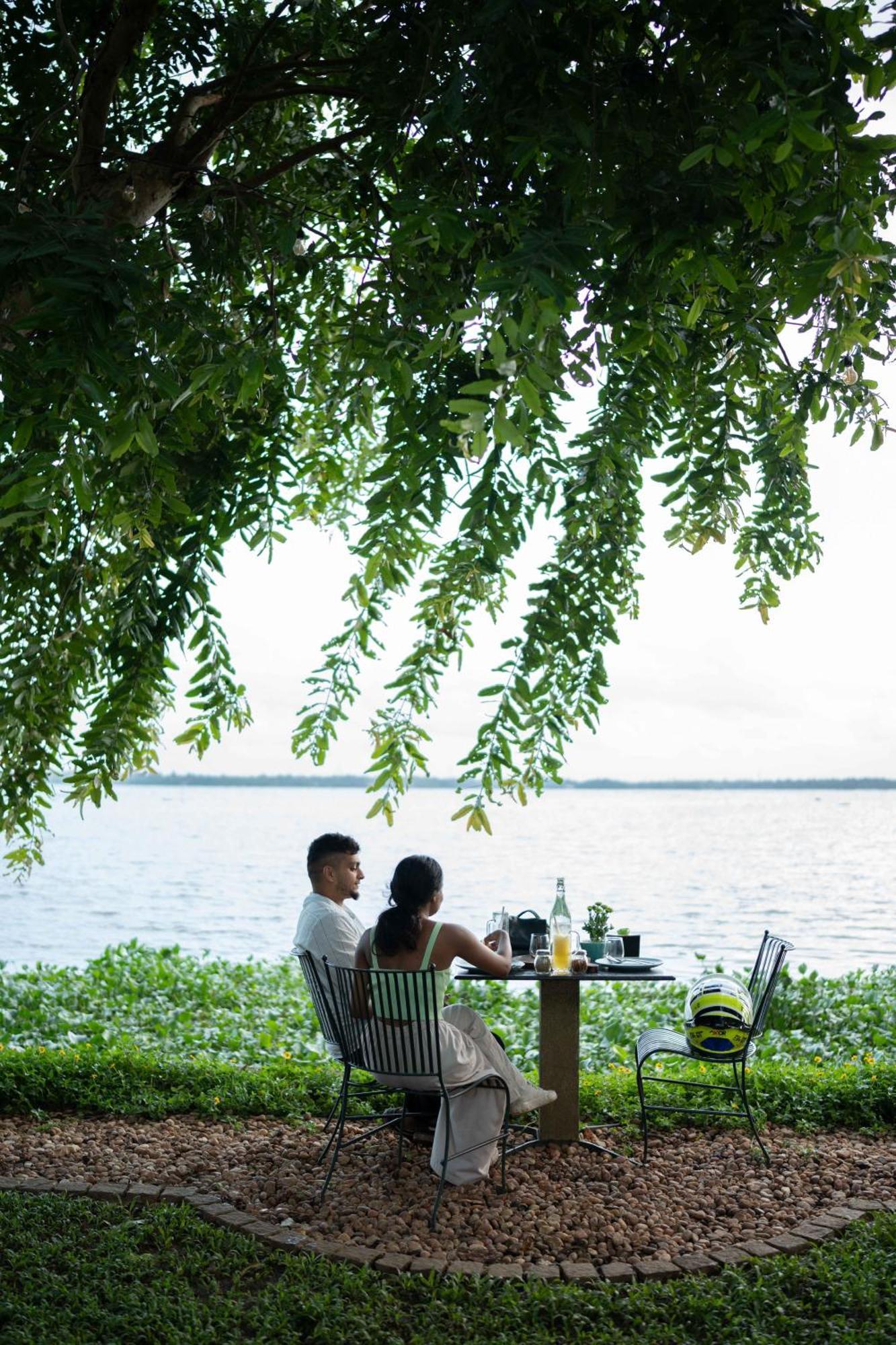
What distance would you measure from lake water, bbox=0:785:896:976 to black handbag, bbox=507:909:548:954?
3.48 feet

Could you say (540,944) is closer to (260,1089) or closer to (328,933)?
(328,933)

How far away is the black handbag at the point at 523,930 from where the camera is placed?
5.46 m

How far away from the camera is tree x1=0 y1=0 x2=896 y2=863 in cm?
272

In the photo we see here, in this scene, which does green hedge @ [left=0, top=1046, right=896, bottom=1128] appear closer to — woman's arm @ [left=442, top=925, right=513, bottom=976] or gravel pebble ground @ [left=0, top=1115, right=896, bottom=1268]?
gravel pebble ground @ [left=0, top=1115, right=896, bottom=1268]

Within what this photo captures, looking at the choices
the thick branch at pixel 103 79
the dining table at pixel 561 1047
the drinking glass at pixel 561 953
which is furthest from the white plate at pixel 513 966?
the thick branch at pixel 103 79

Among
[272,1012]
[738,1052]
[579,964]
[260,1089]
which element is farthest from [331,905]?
[272,1012]

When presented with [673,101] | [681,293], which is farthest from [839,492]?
[673,101]

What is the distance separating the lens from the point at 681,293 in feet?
11.8

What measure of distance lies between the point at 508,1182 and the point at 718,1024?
106 centimetres

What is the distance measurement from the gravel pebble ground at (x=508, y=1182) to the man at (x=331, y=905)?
0.80m

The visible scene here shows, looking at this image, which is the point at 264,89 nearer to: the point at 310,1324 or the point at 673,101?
the point at 673,101

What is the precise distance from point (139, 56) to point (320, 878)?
11.1 ft

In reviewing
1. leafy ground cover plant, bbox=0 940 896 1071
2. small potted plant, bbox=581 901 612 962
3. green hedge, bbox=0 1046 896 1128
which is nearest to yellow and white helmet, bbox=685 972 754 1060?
small potted plant, bbox=581 901 612 962

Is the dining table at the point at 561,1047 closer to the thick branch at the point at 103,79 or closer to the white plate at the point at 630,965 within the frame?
the white plate at the point at 630,965
